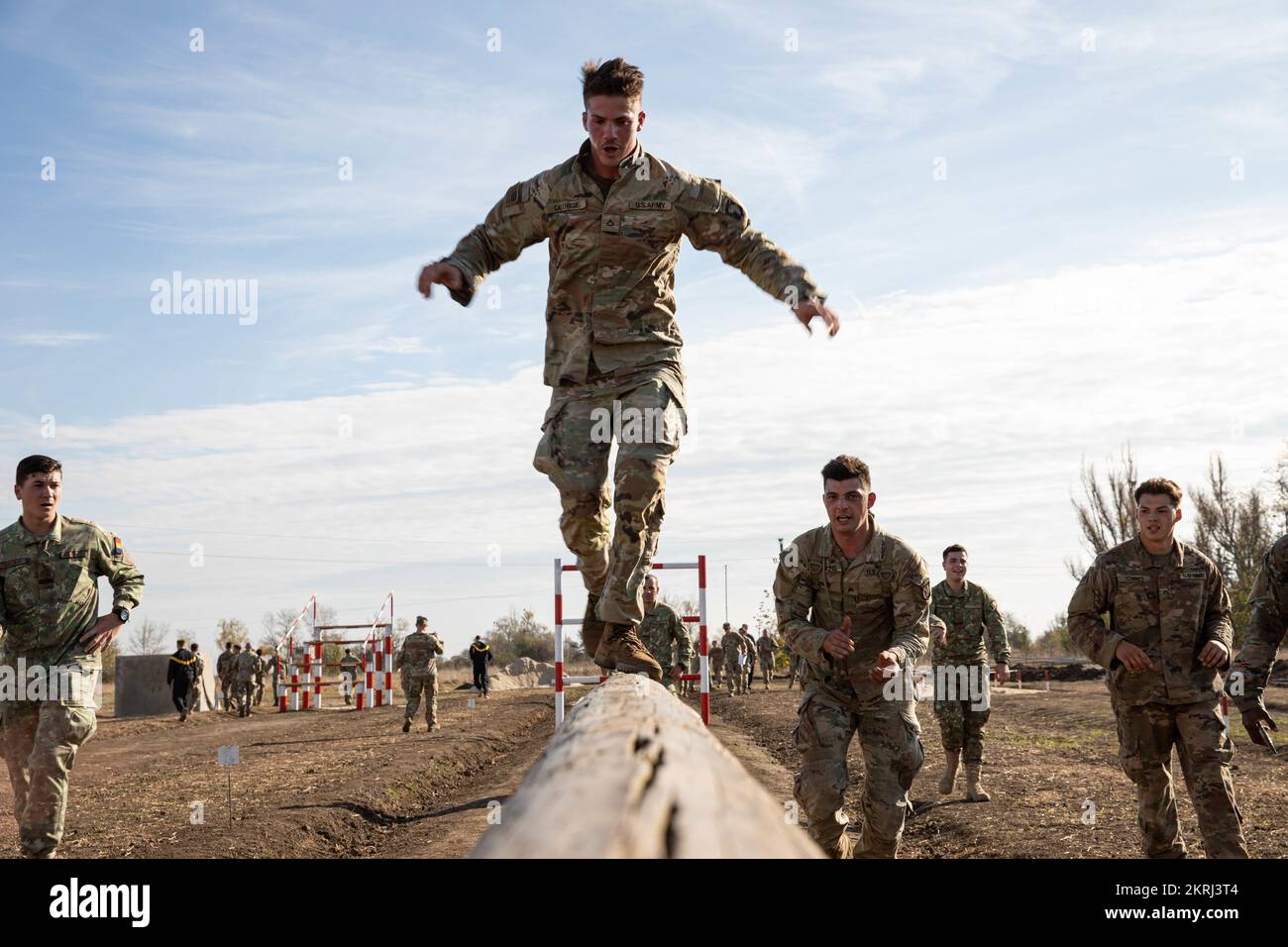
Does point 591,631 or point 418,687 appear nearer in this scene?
point 591,631

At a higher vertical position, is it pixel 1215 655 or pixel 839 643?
pixel 839 643

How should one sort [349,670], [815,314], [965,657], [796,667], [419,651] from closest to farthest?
1. [815,314]
2. [965,657]
3. [796,667]
4. [419,651]
5. [349,670]

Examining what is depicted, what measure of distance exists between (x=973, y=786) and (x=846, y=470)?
22.4 ft

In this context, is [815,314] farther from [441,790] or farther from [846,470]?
[441,790]

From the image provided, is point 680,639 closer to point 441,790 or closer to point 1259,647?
point 441,790

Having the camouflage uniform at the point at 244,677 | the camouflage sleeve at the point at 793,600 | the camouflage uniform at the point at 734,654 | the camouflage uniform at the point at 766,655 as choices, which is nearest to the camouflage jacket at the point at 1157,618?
the camouflage sleeve at the point at 793,600

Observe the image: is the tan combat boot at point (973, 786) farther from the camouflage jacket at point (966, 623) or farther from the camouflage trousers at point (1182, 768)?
the camouflage trousers at point (1182, 768)

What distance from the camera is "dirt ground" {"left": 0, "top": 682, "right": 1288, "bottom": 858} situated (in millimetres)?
10812

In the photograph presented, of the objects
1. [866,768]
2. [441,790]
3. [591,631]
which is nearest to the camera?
[591,631]

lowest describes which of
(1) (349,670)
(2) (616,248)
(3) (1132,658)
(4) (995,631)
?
(1) (349,670)

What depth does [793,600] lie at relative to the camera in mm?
7020

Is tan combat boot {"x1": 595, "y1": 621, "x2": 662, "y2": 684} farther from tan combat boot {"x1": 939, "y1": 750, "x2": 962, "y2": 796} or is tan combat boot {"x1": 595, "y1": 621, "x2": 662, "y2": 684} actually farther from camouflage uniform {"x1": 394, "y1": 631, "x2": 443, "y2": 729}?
camouflage uniform {"x1": 394, "y1": 631, "x2": 443, "y2": 729}

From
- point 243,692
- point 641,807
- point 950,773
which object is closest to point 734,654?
point 243,692

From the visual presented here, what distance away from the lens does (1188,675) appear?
23.2ft
